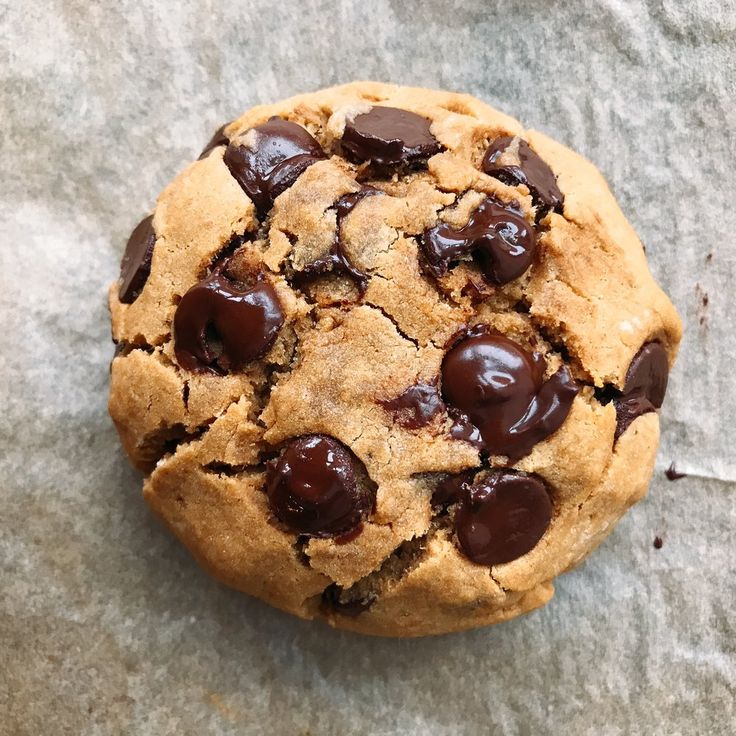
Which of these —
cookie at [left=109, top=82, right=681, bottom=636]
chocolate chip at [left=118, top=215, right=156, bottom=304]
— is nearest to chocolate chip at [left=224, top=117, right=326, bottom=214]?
cookie at [left=109, top=82, right=681, bottom=636]

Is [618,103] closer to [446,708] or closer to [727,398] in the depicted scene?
[727,398]

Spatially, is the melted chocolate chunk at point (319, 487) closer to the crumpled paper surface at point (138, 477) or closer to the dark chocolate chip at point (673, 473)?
the crumpled paper surface at point (138, 477)

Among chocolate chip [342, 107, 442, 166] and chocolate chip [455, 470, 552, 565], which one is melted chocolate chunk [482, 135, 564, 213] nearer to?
chocolate chip [342, 107, 442, 166]

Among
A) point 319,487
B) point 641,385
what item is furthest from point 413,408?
point 641,385

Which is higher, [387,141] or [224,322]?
[387,141]

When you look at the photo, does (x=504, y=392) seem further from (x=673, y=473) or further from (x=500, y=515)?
(x=673, y=473)

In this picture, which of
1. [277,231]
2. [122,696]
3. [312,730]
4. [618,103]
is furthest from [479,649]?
[618,103]
